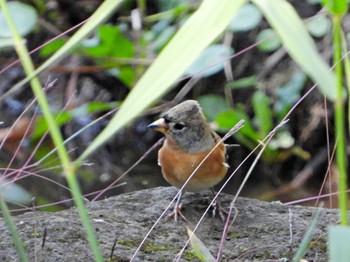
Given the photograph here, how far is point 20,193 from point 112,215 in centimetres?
86

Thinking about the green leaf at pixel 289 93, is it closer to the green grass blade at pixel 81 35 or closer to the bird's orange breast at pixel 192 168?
the bird's orange breast at pixel 192 168

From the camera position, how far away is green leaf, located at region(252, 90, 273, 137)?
16.7ft

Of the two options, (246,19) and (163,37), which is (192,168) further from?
(163,37)

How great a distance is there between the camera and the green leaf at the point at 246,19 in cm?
481

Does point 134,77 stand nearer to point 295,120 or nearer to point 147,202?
point 295,120

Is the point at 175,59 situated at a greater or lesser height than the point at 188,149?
greater

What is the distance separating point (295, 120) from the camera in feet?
17.5

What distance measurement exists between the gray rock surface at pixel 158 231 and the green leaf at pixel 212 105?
2144 millimetres

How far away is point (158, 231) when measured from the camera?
8.70ft

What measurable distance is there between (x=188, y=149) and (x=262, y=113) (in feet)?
6.76

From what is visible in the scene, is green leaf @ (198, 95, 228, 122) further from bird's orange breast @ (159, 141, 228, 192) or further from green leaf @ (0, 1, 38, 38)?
bird's orange breast @ (159, 141, 228, 192)

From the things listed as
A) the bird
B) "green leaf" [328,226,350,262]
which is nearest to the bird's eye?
the bird

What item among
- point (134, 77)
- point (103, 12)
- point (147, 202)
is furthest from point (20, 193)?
point (134, 77)

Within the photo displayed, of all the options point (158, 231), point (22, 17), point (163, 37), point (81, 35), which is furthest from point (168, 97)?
point (81, 35)
